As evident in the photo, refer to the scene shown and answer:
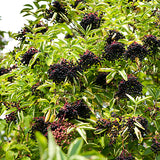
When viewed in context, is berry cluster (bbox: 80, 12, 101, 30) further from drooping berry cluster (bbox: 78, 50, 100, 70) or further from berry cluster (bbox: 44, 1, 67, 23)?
drooping berry cluster (bbox: 78, 50, 100, 70)

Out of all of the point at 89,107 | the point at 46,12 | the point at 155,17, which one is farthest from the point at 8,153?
the point at 155,17

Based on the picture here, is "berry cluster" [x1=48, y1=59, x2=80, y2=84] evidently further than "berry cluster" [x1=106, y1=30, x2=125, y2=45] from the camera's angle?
No

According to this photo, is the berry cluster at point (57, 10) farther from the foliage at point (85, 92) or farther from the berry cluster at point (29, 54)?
the berry cluster at point (29, 54)

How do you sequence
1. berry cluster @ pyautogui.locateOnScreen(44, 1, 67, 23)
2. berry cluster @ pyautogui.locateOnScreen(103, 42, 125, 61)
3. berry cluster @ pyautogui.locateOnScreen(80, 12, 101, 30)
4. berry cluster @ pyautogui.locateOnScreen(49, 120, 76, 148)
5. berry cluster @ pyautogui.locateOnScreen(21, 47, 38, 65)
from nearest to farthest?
berry cluster @ pyautogui.locateOnScreen(49, 120, 76, 148) → berry cluster @ pyautogui.locateOnScreen(103, 42, 125, 61) → berry cluster @ pyautogui.locateOnScreen(21, 47, 38, 65) → berry cluster @ pyautogui.locateOnScreen(80, 12, 101, 30) → berry cluster @ pyautogui.locateOnScreen(44, 1, 67, 23)

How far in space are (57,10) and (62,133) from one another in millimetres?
1555

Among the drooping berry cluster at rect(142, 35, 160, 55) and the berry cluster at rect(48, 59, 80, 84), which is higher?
the berry cluster at rect(48, 59, 80, 84)

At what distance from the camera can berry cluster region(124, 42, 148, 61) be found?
204 cm

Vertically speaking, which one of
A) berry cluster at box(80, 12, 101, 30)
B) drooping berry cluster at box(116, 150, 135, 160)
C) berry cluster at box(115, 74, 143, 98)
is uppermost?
berry cluster at box(80, 12, 101, 30)

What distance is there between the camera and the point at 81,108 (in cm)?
193

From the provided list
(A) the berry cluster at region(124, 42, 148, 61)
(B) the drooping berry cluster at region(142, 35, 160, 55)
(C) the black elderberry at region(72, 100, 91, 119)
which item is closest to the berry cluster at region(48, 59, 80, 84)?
(C) the black elderberry at region(72, 100, 91, 119)

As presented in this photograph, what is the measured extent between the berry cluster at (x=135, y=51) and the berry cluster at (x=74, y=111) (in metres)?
0.64

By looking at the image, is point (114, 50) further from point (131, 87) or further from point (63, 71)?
point (63, 71)

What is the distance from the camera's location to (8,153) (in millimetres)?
1993

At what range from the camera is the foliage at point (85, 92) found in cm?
183
